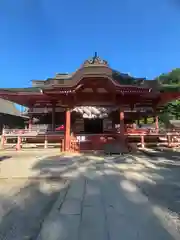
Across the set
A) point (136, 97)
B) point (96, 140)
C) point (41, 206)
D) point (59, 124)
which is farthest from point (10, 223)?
point (59, 124)

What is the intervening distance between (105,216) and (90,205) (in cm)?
66

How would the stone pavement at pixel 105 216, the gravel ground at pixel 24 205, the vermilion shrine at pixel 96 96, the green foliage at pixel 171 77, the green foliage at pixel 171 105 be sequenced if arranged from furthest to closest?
1. the green foliage at pixel 171 77
2. the green foliage at pixel 171 105
3. the vermilion shrine at pixel 96 96
4. the gravel ground at pixel 24 205
5. the stone pavement at pixel 105 216

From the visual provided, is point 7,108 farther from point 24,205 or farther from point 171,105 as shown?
point 24,205

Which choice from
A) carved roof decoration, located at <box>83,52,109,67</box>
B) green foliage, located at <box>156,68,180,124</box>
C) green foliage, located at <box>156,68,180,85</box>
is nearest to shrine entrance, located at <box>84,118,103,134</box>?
carved roof decoration, located at <box>83,52,109,67</box>

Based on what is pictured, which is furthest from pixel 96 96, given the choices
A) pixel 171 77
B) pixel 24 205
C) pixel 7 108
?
pixel 171 77

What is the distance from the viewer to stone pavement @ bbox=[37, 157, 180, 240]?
3.18 m

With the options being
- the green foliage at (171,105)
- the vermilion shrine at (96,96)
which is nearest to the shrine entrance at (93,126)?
the vermilion shrine at (96,96)

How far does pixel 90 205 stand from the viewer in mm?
4461

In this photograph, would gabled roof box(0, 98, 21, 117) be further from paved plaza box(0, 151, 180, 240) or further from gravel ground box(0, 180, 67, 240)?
gravel ground box(0, 180, 67, 240)

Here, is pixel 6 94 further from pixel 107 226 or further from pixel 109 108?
pixel 107 226

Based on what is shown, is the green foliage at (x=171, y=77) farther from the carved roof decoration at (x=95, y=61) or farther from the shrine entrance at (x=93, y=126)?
the carved roof decoration at (x=95, y=61)

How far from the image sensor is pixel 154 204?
447 centimetres

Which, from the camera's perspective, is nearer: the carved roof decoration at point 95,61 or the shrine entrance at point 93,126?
the carved roof decoration at point 95,61

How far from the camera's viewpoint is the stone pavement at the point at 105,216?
3.18m
